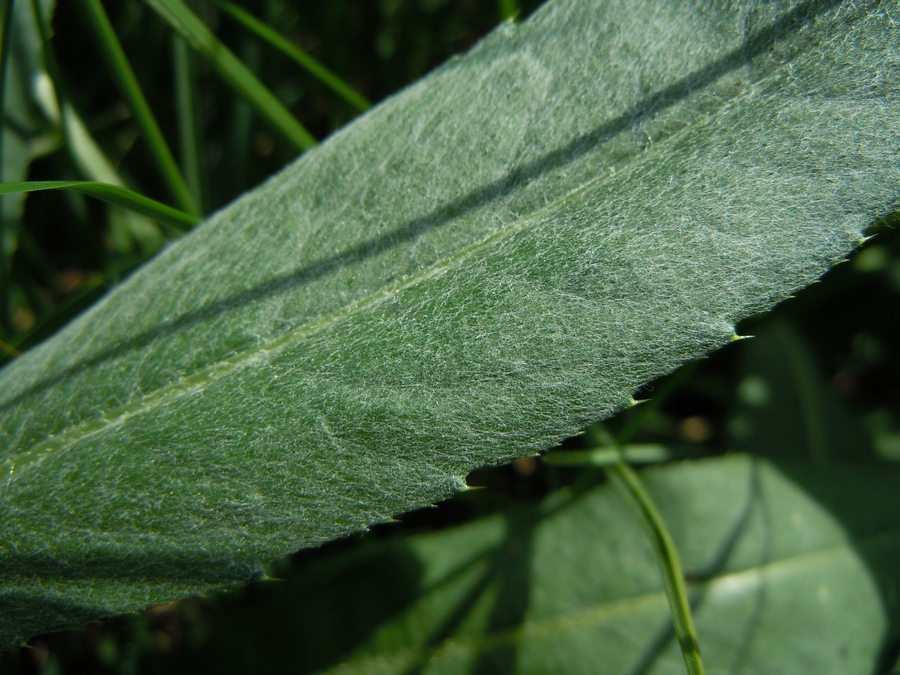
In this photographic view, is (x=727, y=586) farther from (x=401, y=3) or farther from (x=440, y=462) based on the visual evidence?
(x=401, y=3)

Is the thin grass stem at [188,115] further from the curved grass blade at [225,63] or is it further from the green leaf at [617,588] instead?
the green leaf at [617,588]

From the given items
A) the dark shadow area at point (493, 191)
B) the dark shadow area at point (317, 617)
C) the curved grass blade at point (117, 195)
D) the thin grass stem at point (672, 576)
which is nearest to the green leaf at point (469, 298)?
the dark shadow area at point (493, 191)

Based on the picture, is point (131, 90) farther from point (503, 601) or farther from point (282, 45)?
point (503, 601)

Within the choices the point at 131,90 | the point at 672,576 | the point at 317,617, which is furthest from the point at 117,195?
the point at 672,576

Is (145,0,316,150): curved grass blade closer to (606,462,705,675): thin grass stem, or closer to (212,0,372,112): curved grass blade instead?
(212,0,372,112): curved grass blade

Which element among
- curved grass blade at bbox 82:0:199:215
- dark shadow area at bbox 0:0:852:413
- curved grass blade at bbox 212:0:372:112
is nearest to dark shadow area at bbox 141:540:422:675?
dark shadow area at bbox 0:0:852:413

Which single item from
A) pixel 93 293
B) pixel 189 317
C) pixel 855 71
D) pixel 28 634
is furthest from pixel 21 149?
pixel 855 71
